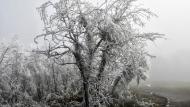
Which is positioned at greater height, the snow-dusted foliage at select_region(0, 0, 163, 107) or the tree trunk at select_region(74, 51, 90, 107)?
the snow-dusted foliage at select_region(0, 0, 163, 107)

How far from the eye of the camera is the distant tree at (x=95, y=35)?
79.0ft

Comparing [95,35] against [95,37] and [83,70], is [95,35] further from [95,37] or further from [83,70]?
[83,70]

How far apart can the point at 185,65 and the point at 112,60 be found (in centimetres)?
7655

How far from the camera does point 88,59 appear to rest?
25.1 metres

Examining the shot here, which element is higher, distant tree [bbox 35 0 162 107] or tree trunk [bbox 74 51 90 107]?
distant tree [bbox 35 0 162 107]

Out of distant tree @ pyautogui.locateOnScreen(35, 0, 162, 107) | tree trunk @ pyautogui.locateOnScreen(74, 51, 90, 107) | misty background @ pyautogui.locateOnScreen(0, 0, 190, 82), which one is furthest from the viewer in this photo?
misty background @ pyautogui.locateOnScreen(0, 0, 190, 82)

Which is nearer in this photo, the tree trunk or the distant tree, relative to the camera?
the distant tree

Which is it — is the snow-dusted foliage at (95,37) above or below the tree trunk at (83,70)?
above

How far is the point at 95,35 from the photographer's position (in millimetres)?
25188

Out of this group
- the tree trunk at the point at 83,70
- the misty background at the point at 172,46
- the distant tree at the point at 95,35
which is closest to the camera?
the distant tree at the point at 95,35

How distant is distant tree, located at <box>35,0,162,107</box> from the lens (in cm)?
2408

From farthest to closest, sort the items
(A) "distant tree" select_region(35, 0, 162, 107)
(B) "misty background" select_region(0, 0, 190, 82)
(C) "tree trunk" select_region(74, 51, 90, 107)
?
(B) "misty background" select_region(0, 0, 190, 82) → (C) "tree trunk" select_region(74, 51, 90, 107) → (A) "distant tree" select_region(35, 0, 162, 107)

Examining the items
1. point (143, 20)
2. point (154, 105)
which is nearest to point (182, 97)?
point (154, 105)

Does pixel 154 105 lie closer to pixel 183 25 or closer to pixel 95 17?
pixel 95 17
